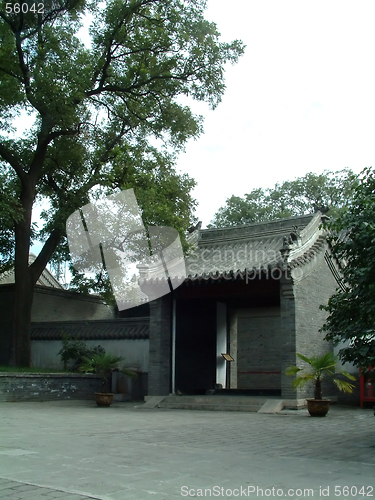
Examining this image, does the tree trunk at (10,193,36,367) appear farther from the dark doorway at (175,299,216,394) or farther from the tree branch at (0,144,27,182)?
the dark doorway at (175,299,216,394)

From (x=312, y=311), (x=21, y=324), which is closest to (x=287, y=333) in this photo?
(x=312, y=311)

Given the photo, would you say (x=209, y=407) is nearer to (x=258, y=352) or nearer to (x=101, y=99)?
(x=258, y=352)

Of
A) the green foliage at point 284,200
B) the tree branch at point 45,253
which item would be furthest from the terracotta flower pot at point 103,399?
the green foliage at point 284,200

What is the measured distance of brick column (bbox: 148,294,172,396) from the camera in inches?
517

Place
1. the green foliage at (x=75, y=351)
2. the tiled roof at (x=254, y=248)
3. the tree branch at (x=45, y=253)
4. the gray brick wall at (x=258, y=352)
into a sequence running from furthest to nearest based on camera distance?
the gray brick wall at (x=258, y=352) < the tree branch at (x=45, y=253) < the green foliage at (x=75, y=351) < the tiled roof at (x=254, y=248)

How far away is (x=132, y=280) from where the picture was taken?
16875 mm

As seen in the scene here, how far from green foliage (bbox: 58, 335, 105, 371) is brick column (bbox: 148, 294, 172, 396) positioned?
205cm

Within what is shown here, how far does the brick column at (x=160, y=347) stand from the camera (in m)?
13.1

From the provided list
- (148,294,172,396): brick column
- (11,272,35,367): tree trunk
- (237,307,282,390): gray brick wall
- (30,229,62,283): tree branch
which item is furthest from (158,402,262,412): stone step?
(237,307,282,390): gray brick wall

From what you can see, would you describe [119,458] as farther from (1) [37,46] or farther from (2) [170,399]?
(1) [37,46]

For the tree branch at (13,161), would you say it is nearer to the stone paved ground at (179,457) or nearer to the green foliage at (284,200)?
the stone paved ground at (179,457)

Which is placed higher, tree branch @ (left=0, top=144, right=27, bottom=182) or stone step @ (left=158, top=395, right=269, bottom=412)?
tree branch @ (left=0, top=144, right=27, bottom=182)

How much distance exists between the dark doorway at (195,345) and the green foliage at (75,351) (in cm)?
222

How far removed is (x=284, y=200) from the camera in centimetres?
3384
